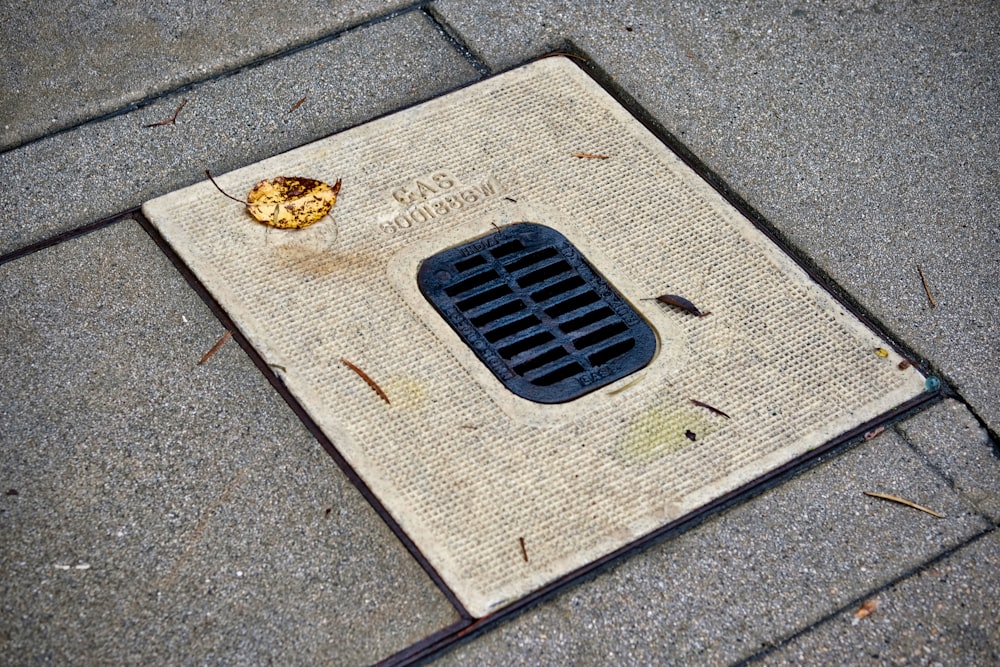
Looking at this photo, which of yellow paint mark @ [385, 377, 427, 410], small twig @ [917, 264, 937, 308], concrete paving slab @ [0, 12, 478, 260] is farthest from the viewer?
concrete paving slab @ [0, 12, 478, 260]

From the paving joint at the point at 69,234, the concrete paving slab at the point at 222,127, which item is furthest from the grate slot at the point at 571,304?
the paving joint at the point at 69,234

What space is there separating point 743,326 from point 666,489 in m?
0.47

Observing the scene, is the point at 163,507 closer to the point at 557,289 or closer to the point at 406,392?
the point at 406,392

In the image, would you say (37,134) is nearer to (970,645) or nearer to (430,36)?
(430,36)

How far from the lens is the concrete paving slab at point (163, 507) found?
1.76m

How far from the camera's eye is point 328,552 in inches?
73.4

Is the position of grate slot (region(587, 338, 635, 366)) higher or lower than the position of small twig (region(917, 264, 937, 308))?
lower

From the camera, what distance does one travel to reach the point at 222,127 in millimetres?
2596

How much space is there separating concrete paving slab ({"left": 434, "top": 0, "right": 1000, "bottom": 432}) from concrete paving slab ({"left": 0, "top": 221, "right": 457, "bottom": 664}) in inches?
49.4

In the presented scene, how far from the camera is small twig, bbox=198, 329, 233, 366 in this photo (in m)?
2.14

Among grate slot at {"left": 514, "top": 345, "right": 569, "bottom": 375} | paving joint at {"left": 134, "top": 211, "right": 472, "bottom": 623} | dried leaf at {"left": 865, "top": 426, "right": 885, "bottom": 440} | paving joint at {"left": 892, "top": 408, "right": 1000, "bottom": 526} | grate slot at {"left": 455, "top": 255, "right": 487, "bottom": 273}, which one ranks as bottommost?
paving joint at {"left": 134, "top": 211, "right": 472, "bottom": 623}

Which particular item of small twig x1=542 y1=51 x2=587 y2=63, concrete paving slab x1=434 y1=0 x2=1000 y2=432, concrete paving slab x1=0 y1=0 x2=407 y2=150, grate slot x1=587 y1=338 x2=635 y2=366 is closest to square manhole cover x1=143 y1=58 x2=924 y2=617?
grate slot x1=587 y1=338 x2=635 y2=366

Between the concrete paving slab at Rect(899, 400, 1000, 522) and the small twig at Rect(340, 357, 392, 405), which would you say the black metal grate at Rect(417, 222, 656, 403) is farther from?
the concrete paving slab at Rect(899, 400, 1000, 522)

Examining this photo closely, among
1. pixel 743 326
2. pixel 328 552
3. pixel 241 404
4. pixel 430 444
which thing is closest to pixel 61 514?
pixel 241 404
